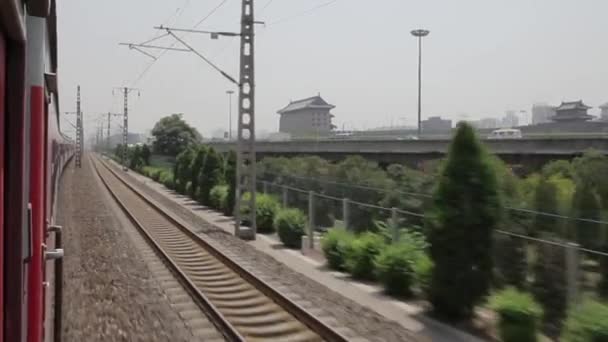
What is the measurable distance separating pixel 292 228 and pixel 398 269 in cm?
639

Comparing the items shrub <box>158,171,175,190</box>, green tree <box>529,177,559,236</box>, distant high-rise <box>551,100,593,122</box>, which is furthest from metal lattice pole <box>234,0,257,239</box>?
distant high-rise <box>551,100,593,122</box>

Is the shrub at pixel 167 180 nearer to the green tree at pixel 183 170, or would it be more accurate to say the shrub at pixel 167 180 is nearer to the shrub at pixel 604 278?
the green tree at pixel 183 170

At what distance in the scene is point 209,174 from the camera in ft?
96.3

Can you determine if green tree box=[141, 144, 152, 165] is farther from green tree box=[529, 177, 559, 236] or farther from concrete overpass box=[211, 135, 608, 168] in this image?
green tree box=[529, 177, 559, 236]

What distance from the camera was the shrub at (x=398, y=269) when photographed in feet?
34.5

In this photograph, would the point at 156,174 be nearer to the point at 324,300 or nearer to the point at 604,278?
the point at 324,300

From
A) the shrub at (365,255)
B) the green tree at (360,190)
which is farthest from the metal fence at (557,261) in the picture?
the green tree at (360,190)

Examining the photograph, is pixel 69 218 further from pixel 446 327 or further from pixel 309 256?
pixel 446 327

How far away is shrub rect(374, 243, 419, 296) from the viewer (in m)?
10.5

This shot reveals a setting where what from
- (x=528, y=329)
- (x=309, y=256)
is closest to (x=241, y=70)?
(x=309, y=256)

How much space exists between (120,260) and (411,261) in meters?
7.01

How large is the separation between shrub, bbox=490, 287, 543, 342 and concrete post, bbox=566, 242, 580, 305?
1.95 feet

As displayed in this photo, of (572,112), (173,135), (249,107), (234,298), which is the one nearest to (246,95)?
(249,107)

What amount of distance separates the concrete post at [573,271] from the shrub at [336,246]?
552cm
